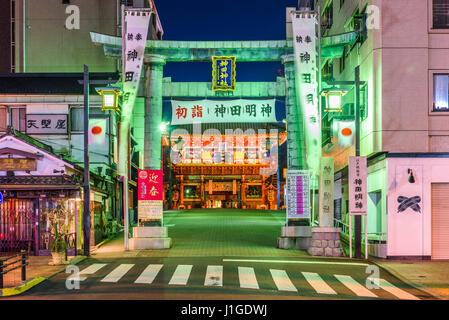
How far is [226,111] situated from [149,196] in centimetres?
560

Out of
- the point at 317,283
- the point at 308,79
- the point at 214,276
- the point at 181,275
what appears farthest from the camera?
the point at 308,79

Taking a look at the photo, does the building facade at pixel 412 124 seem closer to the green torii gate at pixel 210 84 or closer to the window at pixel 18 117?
the green torii gate at pixel 210 84

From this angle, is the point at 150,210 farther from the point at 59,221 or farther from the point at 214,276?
the point at 214,276

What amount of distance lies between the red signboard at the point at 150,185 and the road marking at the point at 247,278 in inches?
307

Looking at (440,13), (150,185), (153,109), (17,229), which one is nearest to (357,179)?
(440,13)

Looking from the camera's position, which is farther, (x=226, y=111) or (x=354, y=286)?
(x=226, y=111)

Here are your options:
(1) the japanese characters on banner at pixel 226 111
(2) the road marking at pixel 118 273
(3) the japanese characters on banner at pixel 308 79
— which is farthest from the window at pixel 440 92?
(2) the road marking at pixel 118 273

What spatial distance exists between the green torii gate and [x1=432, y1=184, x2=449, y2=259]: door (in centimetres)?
628

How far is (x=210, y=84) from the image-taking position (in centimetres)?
2652

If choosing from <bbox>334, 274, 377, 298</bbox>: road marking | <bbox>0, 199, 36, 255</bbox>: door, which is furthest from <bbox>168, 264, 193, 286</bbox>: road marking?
<bbox>0, 199, 36, 255</bbox>: door

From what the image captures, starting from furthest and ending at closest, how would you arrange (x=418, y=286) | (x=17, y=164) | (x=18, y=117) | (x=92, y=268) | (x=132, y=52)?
(x=18, y=117)
(x=132, y=52)
(x=17, y=164)
(x=92, y=268)
(x=418, y=286)

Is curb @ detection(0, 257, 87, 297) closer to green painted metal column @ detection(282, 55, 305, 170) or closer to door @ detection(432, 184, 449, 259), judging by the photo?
green painted metal column @ detection(282, 55, 305, 170)

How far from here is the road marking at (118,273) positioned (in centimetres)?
1716

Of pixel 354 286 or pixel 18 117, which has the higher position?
pixel 18 117
